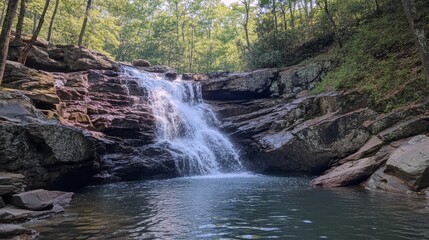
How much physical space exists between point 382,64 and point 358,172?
25.6 ft

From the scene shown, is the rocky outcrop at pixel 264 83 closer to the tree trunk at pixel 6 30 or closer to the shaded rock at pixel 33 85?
the shaded rock at pixel 33 85

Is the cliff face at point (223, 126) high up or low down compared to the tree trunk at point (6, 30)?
down

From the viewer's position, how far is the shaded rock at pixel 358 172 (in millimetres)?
13148

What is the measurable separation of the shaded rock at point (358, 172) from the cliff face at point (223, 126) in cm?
4

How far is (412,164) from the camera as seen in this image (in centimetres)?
1100

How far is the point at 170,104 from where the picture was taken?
75.4 feet

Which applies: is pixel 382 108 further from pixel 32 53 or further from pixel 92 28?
pixel 92 28

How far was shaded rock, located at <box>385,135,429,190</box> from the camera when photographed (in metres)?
10.7

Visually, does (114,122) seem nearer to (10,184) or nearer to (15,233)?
(10,184)

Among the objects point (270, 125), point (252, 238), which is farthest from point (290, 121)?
point (252, 238)

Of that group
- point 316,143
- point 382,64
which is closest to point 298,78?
point 382,64

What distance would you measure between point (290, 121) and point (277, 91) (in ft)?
14.4

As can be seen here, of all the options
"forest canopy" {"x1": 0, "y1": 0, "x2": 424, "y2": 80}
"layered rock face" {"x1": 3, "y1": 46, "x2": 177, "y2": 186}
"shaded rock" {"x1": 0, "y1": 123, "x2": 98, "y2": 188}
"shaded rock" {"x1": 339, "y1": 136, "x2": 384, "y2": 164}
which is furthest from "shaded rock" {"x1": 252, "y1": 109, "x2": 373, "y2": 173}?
"shaded rock" {"x1": 0, "y1": 123, "x2": 98, "y2": 188}

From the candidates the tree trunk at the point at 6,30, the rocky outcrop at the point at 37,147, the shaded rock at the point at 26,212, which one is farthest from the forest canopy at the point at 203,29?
the shaded rock at the point at 26,212
